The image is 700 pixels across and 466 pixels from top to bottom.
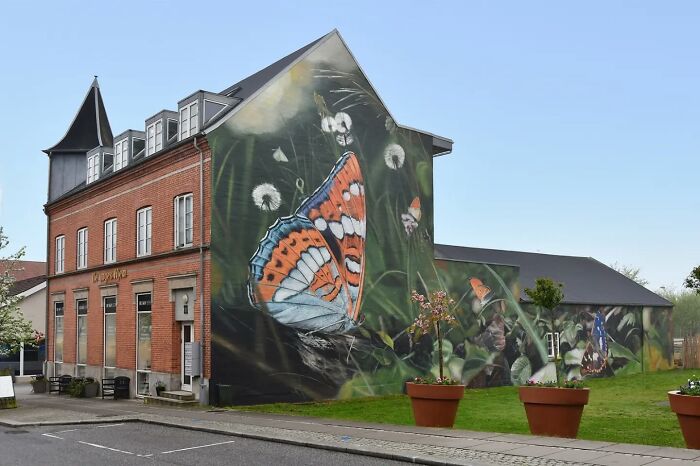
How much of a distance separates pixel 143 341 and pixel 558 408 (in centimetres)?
1752

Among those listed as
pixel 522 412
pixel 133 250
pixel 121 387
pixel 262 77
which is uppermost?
pixel 262 77

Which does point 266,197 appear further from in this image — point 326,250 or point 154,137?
point 154,137

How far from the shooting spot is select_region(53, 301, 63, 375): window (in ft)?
116

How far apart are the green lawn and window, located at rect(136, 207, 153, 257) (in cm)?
824

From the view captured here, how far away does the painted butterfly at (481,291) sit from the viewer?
3289cm

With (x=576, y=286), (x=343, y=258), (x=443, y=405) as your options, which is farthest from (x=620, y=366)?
(x=443, y=405)

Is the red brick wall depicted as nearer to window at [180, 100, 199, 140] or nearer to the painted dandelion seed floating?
window at [180, 100, 199, 140]

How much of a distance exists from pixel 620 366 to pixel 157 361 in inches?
1053

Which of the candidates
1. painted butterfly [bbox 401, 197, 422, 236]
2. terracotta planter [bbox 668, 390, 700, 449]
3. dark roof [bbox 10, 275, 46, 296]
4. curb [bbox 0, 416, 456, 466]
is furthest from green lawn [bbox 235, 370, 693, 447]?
dark roof [bbox 10, 275, 46, 296]

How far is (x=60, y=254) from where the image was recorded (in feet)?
119

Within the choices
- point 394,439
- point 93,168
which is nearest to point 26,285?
point 93,168

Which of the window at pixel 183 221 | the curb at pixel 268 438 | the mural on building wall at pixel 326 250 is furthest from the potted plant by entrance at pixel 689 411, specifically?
the window at pixel 183 221

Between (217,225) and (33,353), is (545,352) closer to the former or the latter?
(217,225)

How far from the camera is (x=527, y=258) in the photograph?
45.2 metres
